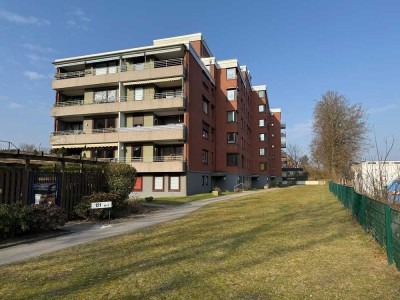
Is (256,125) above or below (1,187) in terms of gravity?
above

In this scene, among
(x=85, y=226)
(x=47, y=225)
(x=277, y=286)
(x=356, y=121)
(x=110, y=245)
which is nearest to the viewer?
(x=277, y=286)

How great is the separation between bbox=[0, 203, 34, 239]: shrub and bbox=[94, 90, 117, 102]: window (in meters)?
28.6

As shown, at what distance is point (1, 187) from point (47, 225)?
2384mm

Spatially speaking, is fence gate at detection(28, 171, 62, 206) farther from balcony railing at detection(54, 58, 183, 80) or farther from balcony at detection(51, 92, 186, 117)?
balcony railing at detection(54, 58, 183, 80)

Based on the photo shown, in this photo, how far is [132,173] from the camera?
759 inches

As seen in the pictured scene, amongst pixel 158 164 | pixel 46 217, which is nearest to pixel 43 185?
pixel 46 217

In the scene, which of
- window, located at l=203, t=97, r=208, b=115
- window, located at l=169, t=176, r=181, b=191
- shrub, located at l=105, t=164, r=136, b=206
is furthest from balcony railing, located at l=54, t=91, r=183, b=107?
shrub, located at l=105, t=164, r=136, b=206

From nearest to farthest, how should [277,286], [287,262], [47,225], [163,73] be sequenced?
1. [277,286]
2. [287,262]
3. [47,225]
4. [163,73]

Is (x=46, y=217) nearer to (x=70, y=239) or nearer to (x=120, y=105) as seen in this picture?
(x=70, y=239)

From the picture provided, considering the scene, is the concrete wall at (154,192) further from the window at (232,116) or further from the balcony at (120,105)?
the window at (232,116)

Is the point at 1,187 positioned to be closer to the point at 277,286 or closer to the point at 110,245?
the point at 110,245

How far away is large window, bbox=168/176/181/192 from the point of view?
112ft

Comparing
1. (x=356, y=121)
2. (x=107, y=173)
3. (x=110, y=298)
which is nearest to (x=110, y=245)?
(x=110, y=298)

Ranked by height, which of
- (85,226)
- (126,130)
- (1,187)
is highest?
(126,130)
